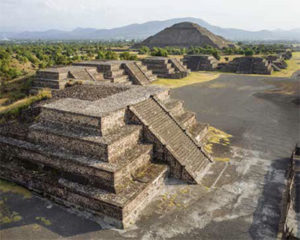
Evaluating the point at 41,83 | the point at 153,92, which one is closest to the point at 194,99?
the point at 153,92

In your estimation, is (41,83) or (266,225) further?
(41,83)

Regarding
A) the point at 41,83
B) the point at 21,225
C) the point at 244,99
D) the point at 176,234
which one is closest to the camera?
the point at 176,234

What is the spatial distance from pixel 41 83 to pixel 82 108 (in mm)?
19598

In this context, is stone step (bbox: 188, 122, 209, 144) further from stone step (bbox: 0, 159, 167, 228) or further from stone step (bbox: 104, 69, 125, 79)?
stone step (bbox: 104, 69, 125, 79)

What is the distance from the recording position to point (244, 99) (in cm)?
3212

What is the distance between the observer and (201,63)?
61.8 metres

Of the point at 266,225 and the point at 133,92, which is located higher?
the point at 133,92

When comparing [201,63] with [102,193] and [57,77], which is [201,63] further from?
[102,193]

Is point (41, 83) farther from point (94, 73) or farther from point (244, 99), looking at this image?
point (244, 99)

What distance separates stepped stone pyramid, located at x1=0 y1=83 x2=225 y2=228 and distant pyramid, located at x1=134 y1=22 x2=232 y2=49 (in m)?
113

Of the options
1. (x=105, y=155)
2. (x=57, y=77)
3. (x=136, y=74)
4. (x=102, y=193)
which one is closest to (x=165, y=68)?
(x=136, y=74)

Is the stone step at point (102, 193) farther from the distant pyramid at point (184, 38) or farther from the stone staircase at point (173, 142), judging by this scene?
the distant pyramid at point (184, 38)

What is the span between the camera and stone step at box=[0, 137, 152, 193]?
10.4 metres

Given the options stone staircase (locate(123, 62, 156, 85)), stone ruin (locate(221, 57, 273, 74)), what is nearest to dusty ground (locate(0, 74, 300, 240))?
stone staircase (locate(123, 62, 156, 85))
